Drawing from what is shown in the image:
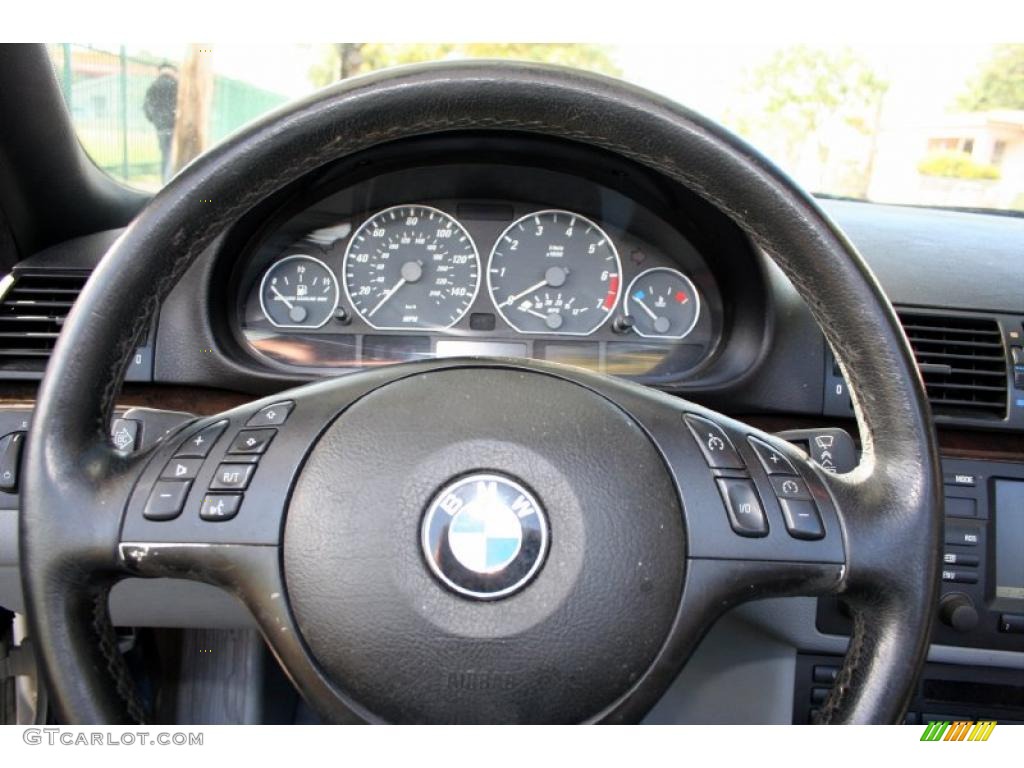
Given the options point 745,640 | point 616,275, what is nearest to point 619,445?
point 745,640

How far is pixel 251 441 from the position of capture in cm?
105

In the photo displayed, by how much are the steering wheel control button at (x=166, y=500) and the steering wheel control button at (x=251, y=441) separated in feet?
0.21

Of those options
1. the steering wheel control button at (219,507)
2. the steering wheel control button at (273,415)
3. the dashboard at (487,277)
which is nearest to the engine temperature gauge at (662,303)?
the dashboard at (487,277)

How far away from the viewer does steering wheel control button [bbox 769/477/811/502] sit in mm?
1025

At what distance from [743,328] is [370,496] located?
47.3 inches

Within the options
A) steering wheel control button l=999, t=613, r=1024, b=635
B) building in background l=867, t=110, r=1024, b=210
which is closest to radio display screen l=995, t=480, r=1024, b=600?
steering wheel control button l=999, t=613, r=1024, b=635

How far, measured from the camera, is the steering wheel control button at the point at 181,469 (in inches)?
40.2

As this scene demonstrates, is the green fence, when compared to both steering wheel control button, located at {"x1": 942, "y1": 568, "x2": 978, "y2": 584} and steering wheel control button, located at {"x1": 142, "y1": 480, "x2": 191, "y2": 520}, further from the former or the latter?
steering wheel control button, located at {"x1": 942, "y1": 568, "x2": 978, "y2": 584}

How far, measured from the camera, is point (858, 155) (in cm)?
337

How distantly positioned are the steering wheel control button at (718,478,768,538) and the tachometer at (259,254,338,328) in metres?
1.37

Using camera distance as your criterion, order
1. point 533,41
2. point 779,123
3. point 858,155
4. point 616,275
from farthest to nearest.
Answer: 1. point 779,123
2. point 858,155
3. point 616,275
4. point 533,41

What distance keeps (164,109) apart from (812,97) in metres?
2.68

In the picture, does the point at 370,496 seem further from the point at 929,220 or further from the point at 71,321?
the point at 929,220

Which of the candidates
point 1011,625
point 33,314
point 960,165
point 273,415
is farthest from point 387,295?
point 960,165
